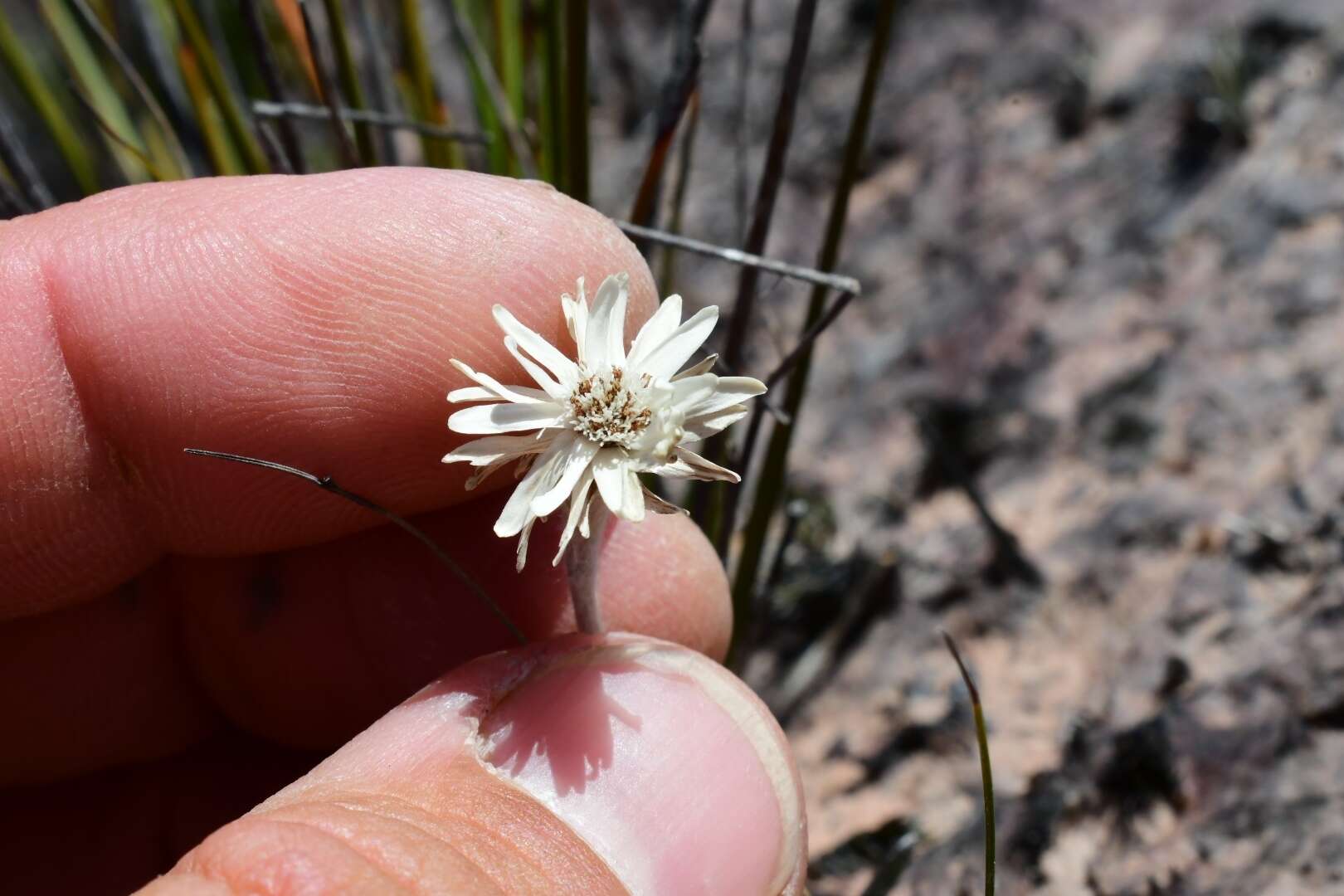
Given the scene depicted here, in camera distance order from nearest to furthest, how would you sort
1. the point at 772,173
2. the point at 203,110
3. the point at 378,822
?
the point at 378,822 → the point at 772,173 → the point at 203,110

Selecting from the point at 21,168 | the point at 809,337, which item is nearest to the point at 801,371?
the point at 809,337

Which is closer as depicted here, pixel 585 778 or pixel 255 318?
pixel 585 778

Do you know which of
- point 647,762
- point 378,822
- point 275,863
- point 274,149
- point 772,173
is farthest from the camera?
point 274,149

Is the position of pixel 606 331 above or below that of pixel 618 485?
above

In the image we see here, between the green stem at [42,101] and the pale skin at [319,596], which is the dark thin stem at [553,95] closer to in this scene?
the pale skin at [319,596]

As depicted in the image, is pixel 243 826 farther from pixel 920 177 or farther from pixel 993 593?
pixel 920 177

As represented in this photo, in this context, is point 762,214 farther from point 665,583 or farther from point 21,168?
point 21,168

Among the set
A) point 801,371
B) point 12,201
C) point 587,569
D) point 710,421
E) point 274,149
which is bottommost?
point 587,569

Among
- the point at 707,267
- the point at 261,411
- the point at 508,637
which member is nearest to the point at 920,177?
the point at 707,267
